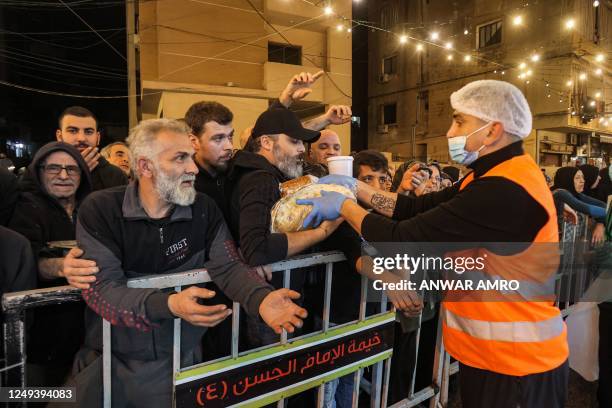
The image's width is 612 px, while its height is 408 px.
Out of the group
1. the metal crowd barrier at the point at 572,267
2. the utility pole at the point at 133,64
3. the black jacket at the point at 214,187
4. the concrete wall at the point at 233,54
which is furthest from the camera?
the utility pole at the point at 133,64

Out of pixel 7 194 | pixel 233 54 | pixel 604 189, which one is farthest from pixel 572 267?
pixel 233 54

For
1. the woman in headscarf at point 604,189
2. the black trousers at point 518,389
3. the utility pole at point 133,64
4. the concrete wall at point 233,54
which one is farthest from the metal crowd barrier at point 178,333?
the utility pole at point 133,64

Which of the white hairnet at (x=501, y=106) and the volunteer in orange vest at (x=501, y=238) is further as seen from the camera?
the white hairnet at (x=501, y=106)

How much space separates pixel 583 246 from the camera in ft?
15.5

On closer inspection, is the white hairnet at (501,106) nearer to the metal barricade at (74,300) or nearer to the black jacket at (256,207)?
the black jacket at (256,207)

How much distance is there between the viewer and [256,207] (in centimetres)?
216

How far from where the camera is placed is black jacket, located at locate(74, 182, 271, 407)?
1.71 metres

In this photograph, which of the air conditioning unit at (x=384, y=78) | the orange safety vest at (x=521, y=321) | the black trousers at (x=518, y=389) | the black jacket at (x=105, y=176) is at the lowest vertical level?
the black trousers at (x=518, y=389)

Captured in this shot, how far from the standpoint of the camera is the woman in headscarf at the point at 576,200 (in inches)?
194

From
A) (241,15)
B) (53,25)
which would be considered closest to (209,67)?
(241,15)

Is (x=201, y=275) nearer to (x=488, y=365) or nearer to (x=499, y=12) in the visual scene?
(x=488, y=365)

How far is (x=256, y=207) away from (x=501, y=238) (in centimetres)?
128
